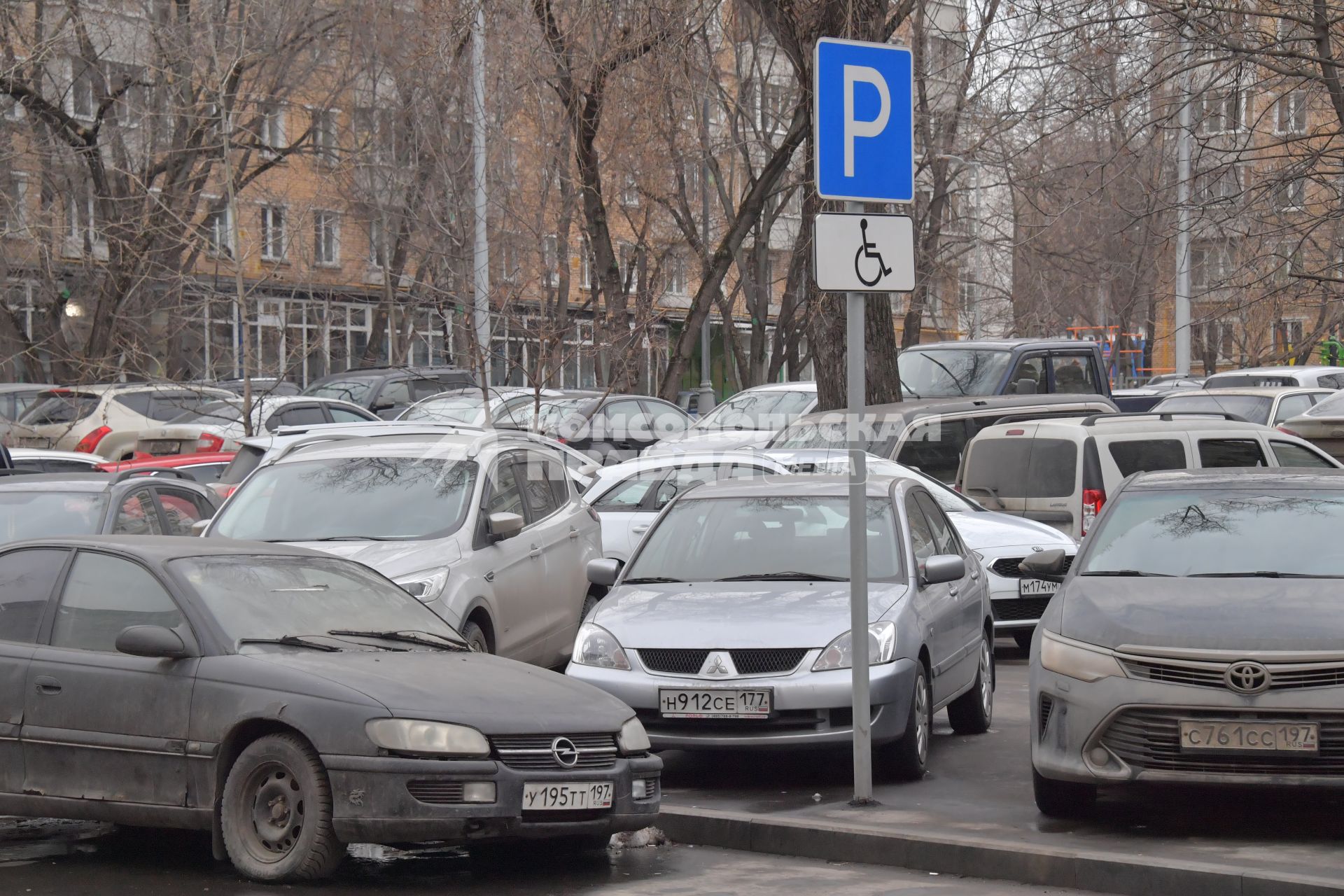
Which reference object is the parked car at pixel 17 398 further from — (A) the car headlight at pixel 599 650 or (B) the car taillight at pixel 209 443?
(A) the car headlight at pixel 599 650

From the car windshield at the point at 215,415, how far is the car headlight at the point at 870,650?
1407cm

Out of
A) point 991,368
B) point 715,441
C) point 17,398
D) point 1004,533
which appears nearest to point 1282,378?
point 991,368

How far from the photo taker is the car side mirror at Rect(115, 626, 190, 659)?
672 cm

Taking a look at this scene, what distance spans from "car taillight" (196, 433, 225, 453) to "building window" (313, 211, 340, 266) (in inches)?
581

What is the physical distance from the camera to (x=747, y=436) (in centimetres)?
1908

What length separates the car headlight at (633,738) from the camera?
23.0ft

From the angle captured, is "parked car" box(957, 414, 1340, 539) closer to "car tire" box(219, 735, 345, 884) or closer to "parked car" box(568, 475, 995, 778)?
"parked car" box(568, 475, 995, 778)

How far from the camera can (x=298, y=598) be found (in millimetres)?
7410

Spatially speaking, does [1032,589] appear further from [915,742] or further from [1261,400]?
[1261,400]

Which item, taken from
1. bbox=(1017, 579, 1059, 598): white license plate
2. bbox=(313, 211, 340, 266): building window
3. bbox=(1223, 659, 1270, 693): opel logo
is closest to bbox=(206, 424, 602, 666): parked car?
bbox=(1017, 579, 1059, 598): white license plate

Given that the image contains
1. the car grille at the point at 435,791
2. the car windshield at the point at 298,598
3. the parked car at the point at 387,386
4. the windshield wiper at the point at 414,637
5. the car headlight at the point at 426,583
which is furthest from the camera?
the parked car at the point at 387,386

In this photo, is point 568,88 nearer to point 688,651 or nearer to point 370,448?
point 370,448

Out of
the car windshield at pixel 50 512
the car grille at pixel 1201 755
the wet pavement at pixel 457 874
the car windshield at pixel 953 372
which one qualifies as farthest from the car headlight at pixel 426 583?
the car windshield at pixel 953 372

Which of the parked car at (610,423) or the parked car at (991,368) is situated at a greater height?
the parked car at (991,368)
